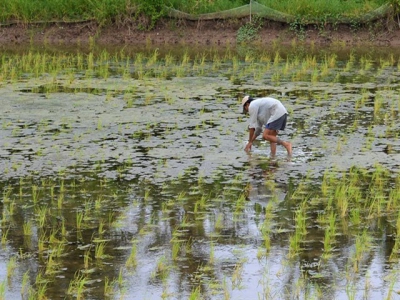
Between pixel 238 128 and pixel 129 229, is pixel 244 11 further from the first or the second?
pixel 129 229

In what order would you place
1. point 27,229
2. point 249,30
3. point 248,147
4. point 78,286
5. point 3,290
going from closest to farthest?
1. point 3,290
2. point 78,286
3. point 27,229
4. point 248,147
5. point 249,30

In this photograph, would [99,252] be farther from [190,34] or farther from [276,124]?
[190,34]

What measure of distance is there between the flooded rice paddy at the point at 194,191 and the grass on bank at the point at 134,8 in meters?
5.79

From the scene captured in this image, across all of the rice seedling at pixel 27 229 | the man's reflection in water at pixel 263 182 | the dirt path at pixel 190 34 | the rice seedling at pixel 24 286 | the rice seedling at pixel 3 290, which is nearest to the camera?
the rice seedling at pixel 3 290

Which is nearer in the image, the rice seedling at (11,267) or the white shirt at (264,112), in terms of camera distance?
the rice seedling at (11,267)

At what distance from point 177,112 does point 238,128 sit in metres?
1.40

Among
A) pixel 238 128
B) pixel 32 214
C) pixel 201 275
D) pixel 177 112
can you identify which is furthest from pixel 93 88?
pixel 201 275

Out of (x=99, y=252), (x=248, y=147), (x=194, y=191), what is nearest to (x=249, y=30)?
(x=248, y=147)

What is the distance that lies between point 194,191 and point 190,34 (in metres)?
12.8

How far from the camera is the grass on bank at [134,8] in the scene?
20.2 m

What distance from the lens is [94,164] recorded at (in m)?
9.15

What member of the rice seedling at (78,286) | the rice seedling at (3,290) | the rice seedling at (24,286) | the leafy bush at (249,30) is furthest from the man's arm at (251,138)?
the leafy bush at (249,30)

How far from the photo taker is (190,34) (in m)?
20.5

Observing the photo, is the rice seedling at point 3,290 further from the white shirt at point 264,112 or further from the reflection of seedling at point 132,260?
the white shirt at point 264,112
